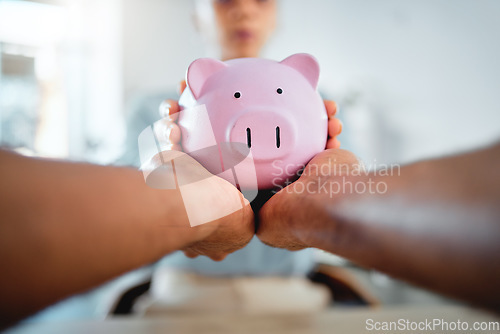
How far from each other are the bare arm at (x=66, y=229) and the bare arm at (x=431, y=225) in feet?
0.56

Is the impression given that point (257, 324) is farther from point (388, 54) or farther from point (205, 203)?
point (388, 54)

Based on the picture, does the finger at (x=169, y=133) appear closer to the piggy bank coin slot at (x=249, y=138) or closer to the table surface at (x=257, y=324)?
the piggy bank coin slot at (x=249, y=138)

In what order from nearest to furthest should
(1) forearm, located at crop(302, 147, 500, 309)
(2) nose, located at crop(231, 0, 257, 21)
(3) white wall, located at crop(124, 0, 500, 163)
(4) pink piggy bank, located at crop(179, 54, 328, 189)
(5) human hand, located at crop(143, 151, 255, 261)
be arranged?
1. (1) forearm, located at crop(302, 147, 500, 309)
2. (5) human hand, located at crop(143, 151, 255, 261)
3. (4) pink piggy bank, located at crop(179, 54, 328, 189)
4. (2) nose, located at crop(231, 0, 257, 21)
5. (3) white wall, located at crop(124, 0, 500, 163)

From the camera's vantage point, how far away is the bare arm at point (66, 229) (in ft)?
0.76

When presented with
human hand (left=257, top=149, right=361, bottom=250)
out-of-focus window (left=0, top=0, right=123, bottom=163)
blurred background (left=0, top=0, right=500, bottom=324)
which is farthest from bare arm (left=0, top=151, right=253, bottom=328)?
out-of-focus window (left=0, top=0, right=123, bottom=163)

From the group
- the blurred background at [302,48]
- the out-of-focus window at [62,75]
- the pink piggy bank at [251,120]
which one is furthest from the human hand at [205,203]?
the out-of-focus window at [62,75]

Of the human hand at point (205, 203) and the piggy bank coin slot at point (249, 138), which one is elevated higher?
the piggy bank coin slot at point (249, 138)

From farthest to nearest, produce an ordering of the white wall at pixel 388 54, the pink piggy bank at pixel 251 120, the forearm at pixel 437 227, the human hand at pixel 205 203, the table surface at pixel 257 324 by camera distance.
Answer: the white wall at pixel 388 54 → the table surface at pixel 257 324 → the pink piggy bank at pixel 251 120 → the human hand at pixel 205 203 → the forearm at pixel 437 227

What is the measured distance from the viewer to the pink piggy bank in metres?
0.48

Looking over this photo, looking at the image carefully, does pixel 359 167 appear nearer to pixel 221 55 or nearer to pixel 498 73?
pixel 221 55

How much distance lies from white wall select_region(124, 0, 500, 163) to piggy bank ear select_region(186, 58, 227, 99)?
3.25ft

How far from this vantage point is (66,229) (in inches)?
9.9

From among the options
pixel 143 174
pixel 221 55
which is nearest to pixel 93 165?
pixel 143 174

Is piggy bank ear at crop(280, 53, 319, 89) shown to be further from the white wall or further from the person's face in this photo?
the white wall
